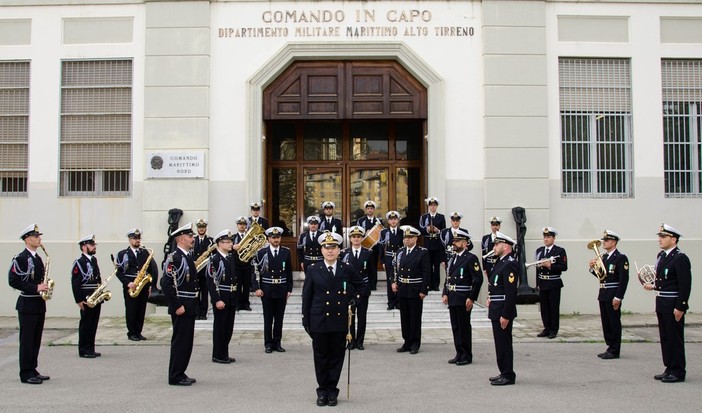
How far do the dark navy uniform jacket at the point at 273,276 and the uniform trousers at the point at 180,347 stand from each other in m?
2.67

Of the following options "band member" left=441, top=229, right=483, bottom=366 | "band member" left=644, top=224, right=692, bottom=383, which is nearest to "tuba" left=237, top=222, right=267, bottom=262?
"band member" left=441, top=229, right=483, bottom=366

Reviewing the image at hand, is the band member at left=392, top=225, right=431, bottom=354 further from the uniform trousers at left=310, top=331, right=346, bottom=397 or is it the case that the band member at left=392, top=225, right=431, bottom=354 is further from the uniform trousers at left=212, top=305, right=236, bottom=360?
the uniform trousers at left=310, top=331, right=346, bottom=397

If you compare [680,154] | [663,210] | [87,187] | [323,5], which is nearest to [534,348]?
[663,210]

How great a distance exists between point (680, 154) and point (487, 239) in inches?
209

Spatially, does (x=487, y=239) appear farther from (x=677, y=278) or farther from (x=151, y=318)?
(x=151, y=318)

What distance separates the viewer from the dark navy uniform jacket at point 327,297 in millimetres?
7586

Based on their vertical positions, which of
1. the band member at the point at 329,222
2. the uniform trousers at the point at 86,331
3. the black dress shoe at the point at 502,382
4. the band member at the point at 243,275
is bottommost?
the black dress shoe at the point at 502,382

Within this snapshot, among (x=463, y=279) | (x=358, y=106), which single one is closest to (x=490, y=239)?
(x=463, y=279)

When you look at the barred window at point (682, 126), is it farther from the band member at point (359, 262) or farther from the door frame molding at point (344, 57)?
the band member at point (359, 262)

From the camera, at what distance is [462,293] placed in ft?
33.5

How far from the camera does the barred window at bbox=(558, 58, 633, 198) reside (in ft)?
50.8

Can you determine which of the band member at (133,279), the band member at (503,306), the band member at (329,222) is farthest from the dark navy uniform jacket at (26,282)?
the band member at (329,222)

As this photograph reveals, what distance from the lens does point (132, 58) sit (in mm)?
15414

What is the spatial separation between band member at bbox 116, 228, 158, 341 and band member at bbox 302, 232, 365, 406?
5447 millimetres
